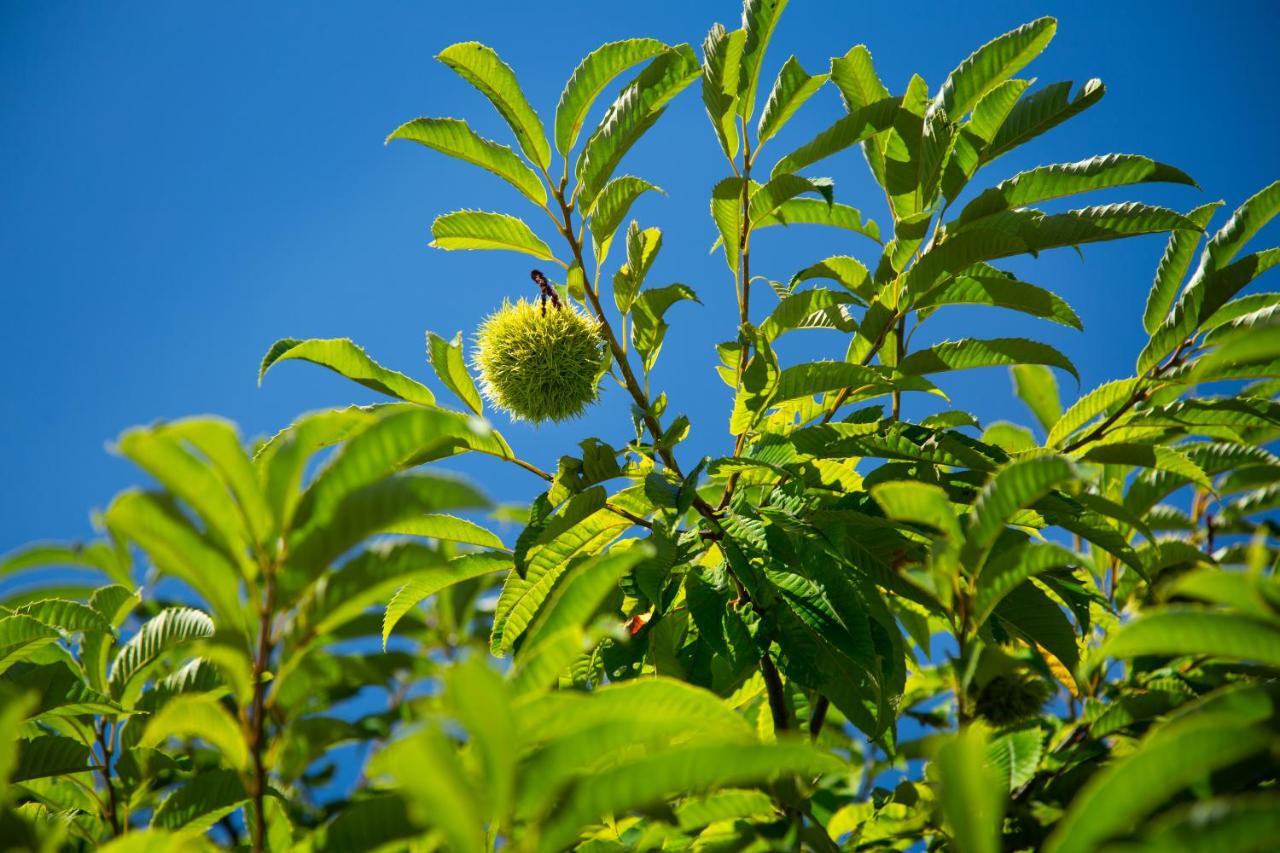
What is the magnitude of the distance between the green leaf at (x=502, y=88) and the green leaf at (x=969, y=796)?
131 cm

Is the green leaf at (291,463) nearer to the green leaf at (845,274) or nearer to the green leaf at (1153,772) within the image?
the green leaf at (1153,772)

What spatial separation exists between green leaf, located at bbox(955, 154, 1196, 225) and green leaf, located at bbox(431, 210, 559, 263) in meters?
0.83

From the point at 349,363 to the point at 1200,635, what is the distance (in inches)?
53.3

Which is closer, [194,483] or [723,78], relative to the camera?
[194,483]

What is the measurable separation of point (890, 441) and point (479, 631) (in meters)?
1.95

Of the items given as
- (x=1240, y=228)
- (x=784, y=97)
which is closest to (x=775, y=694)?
(x=784, y=97)

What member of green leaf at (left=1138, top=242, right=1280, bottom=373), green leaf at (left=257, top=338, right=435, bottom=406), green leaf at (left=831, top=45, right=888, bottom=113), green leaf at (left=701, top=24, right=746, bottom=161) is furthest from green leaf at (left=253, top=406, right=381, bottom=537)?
green leaf at (left=1138, top=242, right=1280, bottom=373)

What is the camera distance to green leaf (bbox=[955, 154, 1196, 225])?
5.49 feet

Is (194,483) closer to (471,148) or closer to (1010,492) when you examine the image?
(1010,492)

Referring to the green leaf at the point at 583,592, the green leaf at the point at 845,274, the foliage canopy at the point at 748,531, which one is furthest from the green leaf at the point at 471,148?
the green leaf at the point at 583,592

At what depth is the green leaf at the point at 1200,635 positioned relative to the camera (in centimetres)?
81

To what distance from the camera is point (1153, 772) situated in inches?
26.9

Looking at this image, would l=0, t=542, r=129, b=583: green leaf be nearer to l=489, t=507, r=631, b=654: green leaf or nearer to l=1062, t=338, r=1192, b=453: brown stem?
l=489, t=507, r=631, b=654: green leaf

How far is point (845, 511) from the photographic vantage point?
1567 millimetres
